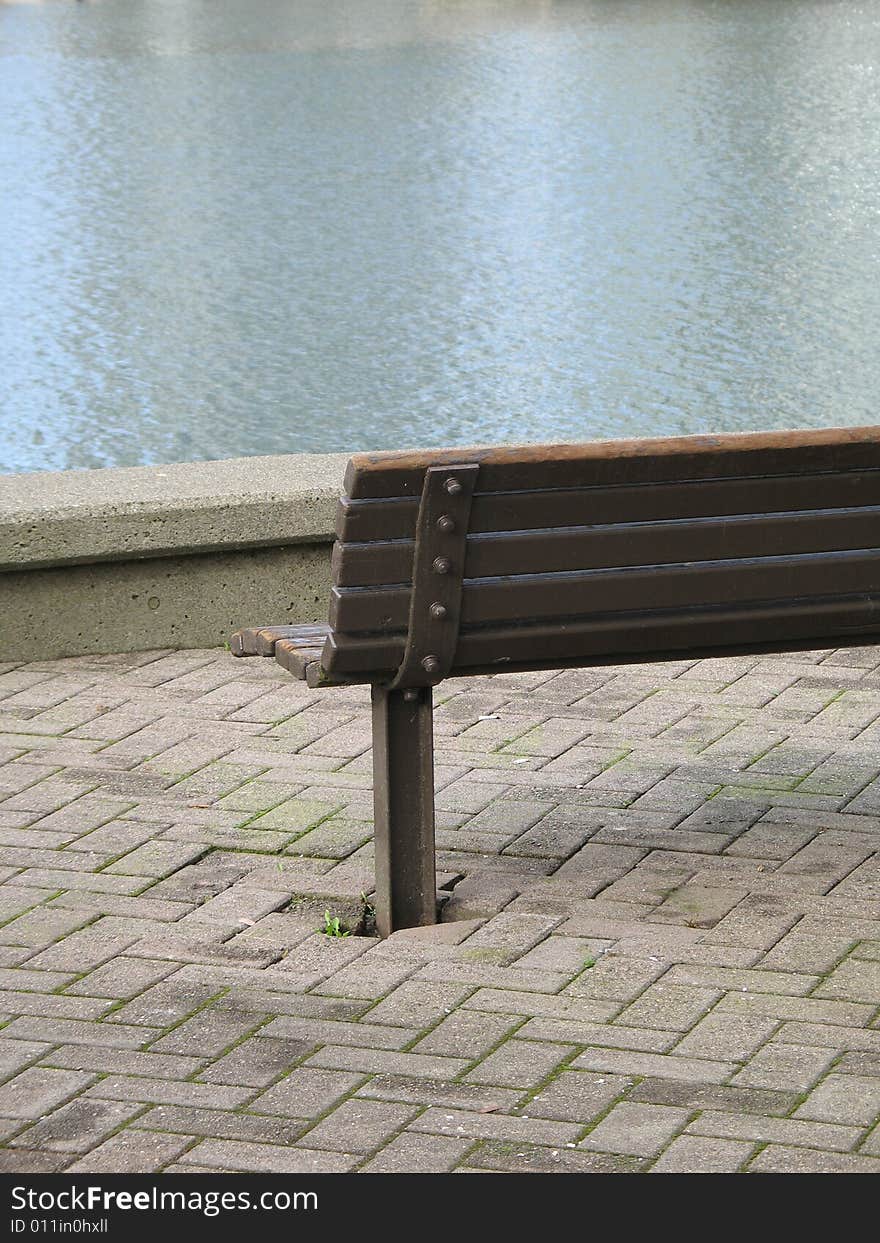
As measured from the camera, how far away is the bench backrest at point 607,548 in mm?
3764

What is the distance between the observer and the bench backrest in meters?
3.76

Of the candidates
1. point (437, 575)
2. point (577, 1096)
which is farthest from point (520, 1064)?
point (437, 575)

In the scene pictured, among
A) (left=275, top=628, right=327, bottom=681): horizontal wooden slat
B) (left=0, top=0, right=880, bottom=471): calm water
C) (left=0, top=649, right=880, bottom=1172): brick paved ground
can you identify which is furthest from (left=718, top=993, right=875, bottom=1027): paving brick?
(left=0, top=0, right=880, bottom=471): calm water

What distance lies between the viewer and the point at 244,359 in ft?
35.8

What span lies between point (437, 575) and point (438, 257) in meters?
10.0

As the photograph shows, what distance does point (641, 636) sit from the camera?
3.97 m

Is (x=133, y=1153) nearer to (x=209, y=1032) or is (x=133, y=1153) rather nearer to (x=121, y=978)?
(x=209, y=1032)

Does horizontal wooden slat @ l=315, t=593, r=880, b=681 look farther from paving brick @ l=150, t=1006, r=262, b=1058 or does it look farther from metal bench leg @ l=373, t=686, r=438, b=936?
paving brick @ l=150, t=1006, r=262, b=1058

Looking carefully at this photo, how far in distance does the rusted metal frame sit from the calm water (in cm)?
491

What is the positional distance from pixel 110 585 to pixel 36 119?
1879 centimetres

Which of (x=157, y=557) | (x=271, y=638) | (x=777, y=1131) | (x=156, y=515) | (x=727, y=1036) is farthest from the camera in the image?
(x=157, y=557)

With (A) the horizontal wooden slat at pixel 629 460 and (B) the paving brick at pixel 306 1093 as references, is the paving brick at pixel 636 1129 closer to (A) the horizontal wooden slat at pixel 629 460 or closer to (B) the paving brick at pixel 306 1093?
(B) the paving brick at pixel 306 1093

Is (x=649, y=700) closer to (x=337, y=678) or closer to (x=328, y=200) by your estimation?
Answer: (x=337, y=678)

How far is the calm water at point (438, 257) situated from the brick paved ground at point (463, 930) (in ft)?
11.9
